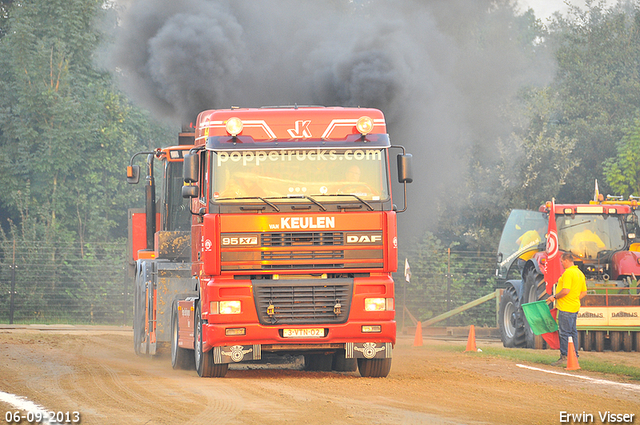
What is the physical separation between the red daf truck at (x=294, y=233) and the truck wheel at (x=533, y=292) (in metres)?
7.31

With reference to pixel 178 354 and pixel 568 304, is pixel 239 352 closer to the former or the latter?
pixel 178 354

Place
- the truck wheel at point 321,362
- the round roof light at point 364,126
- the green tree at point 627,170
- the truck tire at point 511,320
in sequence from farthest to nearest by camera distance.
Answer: the green tree at point 627,170 → the truck tire at point 511,320 → the truck wheel at point 321,362 → the round roof light at point 364,126

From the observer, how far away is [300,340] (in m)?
11.1

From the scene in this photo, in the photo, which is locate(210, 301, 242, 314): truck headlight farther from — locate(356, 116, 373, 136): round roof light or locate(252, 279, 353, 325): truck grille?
locate(356, 116, 373, 136): round roof light

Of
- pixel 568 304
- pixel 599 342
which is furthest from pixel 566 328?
pixel 599 342

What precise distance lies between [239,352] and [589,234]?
34.0 feet

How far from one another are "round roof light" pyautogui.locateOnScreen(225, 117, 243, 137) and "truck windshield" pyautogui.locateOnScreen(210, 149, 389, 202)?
0.26 meters

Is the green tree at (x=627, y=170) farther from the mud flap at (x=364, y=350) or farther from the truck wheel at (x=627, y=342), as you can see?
the mud flap at (x=364, y=350)

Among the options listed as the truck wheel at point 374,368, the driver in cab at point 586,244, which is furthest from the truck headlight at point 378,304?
the driver in cab at point 586,244

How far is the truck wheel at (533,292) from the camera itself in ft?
58.8

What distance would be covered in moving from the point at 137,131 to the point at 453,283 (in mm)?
16829

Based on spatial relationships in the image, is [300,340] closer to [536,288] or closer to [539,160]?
[536,288]

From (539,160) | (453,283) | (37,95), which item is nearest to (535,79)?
(539,160)

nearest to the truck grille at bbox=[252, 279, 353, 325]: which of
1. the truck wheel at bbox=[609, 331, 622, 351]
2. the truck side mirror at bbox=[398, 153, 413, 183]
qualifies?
the truck side mirror at bbox=[398, 153, 413, 183]
